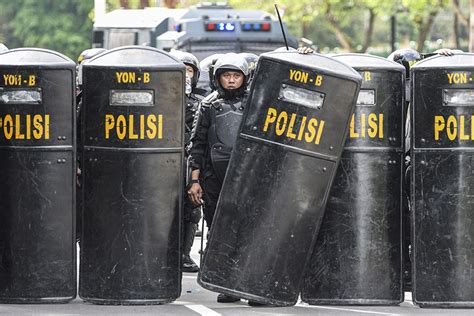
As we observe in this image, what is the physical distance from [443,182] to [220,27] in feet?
48.6

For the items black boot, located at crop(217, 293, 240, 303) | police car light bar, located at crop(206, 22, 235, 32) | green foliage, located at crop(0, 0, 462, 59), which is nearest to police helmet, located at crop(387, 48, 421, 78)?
black boot, located at crop(217, 293, 240, 303)

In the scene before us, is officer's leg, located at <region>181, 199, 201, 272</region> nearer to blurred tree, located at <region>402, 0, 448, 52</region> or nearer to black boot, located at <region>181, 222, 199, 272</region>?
black boot, located at <region>181, 222, 199, 272</region>

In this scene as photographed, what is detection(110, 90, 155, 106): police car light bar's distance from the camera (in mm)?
9523

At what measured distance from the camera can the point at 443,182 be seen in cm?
968

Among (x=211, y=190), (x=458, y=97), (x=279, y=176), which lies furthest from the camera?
(x=211, y=190)

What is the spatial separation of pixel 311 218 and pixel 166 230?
1.00 m

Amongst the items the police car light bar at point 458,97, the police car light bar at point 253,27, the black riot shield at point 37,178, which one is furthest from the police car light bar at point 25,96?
the police car light bar at point 253,27

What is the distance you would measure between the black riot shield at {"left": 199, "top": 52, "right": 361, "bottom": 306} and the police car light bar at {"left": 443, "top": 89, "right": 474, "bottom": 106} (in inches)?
26.5

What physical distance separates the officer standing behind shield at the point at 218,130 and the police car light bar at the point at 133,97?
3.10 feet

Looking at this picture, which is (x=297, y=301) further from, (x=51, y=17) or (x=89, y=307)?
(x=51, y=17)

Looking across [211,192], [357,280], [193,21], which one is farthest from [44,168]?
[193,21]

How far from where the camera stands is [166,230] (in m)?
9.70

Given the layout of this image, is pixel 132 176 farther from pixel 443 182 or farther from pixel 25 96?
pixel 443 182

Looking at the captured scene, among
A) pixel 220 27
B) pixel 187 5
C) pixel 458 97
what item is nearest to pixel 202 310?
pixel 458 97
